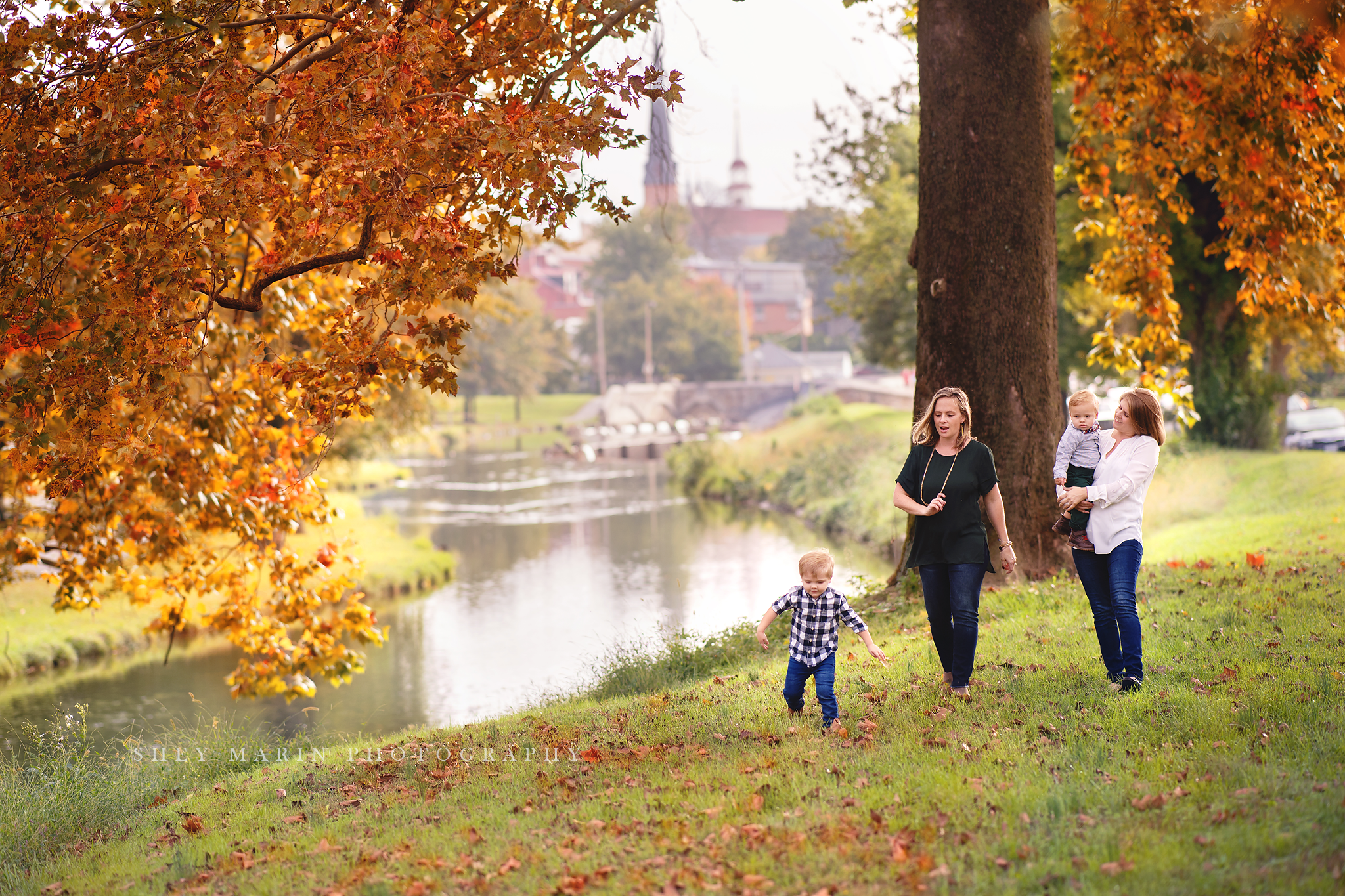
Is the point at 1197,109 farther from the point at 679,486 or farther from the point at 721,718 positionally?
the point at 679,486

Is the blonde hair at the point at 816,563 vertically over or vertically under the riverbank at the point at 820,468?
over

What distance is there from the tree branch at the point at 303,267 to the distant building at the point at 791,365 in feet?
217

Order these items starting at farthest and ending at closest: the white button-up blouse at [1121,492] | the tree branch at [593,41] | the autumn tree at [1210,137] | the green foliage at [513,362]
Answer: the green foliage at [513,362] → the autumn tree at [1210,137] → the tree branch at [593,41] → the white button-up blouse at [1121,492]

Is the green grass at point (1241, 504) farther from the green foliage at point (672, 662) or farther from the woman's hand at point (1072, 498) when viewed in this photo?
the woman's hand at point (1072, 498)

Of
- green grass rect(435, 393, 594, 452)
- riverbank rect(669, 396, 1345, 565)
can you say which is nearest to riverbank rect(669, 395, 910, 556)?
riverbank rect(669, 396, 1345, 565)

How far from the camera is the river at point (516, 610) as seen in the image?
1418 cm

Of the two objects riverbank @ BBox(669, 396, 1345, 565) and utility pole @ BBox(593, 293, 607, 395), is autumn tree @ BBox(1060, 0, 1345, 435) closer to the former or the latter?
riverbank @ BBox(669, 396, 1345, 565)

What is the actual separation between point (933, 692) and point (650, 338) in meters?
68.7

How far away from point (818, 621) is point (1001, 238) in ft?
14.5

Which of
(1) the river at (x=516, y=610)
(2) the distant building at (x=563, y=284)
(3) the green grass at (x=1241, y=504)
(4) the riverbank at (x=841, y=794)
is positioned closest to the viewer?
(4) the riverbank at (x=841, y=794)

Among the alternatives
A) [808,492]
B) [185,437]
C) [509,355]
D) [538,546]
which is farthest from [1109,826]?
[509,355]

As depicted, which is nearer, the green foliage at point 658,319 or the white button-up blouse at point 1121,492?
the white button-up blouse at point 1121,492

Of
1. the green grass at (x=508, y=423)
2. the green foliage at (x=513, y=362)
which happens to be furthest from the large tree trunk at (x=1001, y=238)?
the green foliage at (x=513, y=362)

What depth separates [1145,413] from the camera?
567 centimetres
